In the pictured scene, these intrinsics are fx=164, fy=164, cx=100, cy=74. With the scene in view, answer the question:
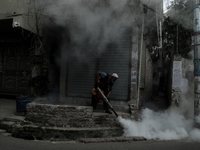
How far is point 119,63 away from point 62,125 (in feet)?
8.78

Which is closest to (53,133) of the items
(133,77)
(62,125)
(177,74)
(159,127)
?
(62,125)

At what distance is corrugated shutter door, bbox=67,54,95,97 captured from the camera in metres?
5.82

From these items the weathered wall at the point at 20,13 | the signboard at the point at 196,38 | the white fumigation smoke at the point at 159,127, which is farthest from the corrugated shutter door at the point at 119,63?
the weathered wall at the point at 20,13

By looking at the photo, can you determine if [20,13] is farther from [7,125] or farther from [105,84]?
[105,84]

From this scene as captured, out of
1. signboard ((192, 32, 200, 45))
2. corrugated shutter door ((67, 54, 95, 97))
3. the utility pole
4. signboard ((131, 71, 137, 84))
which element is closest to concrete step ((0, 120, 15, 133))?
corrugated shutter door ((67, 54, 95, 97))

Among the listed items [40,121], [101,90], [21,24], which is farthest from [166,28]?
→ [40,121]

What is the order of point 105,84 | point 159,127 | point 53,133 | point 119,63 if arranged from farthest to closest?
1. point 119,63
2. point 105,84
3. point 159,127
4. point 53,133

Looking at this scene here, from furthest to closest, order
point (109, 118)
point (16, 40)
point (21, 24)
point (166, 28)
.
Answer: point (166, 28)
point (16, 40)
point (21, 24)
point (109, 118)

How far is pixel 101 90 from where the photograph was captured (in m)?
4.96

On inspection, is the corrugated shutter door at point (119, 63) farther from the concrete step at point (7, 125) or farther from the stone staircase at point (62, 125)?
the concrete step at point (7, 125)

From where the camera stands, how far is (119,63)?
552 centimetres

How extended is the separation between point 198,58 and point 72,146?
13.6 feet

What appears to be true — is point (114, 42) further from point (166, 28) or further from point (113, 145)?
point (166, 28)

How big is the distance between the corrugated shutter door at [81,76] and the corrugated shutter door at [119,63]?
50cm
